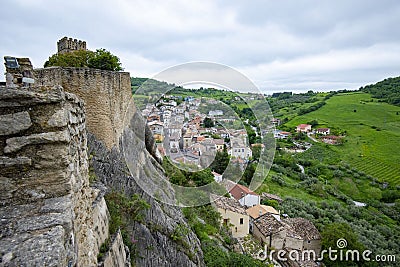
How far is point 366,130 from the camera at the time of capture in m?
43.5

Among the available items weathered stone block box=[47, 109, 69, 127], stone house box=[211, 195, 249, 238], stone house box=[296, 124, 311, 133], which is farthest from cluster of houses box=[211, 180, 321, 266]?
stone house box=[296, 124, 311, 133]

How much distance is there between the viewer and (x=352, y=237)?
589 inches

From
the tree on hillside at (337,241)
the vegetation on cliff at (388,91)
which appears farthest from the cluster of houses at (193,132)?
the vegetation on cliff at (388,91)

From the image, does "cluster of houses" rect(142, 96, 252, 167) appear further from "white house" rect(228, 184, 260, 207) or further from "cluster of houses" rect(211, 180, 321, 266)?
"white house" rect(228, 184, 260, 207)

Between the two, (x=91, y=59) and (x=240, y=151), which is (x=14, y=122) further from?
(x=91, y=59)

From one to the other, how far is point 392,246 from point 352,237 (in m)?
6.28

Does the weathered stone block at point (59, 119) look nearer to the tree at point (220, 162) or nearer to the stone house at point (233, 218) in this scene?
the tree at point (220, 162)

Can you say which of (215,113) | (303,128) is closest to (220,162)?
(215,113)

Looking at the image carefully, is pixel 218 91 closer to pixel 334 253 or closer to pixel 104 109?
pixel 104 109

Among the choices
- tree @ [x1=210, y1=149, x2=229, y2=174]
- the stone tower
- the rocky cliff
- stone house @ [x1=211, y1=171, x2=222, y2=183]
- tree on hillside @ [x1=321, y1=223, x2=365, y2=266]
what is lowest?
tree on hillside @ [x1=321, y1=223, x2=365, y2=266]

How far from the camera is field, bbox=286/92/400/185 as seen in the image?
34256mm

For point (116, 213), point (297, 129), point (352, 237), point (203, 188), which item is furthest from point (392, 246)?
point (297, 129)

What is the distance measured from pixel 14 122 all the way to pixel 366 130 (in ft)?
170

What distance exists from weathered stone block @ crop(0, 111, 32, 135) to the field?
3917 cm
